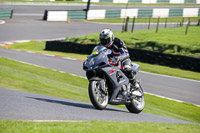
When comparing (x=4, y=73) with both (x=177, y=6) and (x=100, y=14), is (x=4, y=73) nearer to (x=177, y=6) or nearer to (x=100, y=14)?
(x=100, y=14)

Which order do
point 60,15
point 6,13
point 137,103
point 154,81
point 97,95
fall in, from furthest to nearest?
point 60,15
point 6,13
point 154,81
point 137,103
point 97,95

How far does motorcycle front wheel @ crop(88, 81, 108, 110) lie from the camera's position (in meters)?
7.71

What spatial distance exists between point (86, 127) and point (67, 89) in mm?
7634

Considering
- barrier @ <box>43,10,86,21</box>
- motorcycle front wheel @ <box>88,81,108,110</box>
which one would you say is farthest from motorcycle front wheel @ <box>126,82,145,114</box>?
barrier @ <box>43,10,86,21</box>

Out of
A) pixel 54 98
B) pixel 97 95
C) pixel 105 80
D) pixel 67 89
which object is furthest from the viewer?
pixel 67 89

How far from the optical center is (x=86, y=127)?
19.4ft

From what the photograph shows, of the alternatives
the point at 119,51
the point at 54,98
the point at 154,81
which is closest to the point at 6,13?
the point at 154,81

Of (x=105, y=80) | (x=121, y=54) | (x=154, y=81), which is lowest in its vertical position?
(x=154, y=81)

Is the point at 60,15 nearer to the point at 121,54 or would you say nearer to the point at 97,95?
the point at 121,54

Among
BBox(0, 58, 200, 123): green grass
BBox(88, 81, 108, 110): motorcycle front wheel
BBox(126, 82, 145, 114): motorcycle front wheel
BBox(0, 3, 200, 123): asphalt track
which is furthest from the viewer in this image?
BBox(0, 58, 200, 123): green grass

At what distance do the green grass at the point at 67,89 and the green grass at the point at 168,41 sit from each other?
8.27 meters

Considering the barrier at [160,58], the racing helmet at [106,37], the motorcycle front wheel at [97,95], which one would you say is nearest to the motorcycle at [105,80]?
the motorcycle front wheel at [97,95]

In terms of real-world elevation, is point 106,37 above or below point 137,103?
above

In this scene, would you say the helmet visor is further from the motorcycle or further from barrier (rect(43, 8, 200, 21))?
barrier (rect(43, 8, 200, 21))
